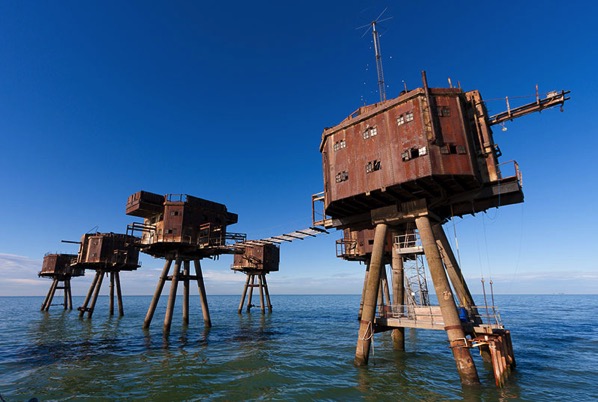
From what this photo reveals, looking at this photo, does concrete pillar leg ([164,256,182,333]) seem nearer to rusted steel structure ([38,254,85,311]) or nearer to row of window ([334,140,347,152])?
row of window ([334,140,347,152])

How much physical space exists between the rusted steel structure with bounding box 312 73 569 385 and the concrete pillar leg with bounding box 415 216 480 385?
39mm

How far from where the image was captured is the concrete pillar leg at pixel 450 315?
40.9 ft

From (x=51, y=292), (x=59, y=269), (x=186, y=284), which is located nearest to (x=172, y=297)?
(x=186, y=284)

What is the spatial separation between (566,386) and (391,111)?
15.2 metres

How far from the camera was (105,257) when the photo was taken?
138ft

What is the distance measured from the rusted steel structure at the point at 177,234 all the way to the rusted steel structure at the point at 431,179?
15.1 metres

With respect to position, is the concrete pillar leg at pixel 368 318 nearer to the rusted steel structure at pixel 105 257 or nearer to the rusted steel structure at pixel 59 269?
the rusted steel structure at pixel 105 257

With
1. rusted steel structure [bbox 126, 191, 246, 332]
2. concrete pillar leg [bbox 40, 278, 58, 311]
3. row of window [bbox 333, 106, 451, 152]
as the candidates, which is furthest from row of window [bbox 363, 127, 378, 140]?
concrete pillar leg [bbox 40, 278, 58, 311]

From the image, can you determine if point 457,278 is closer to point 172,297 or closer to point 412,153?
point 412,153

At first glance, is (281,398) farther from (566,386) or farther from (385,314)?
(566,386)

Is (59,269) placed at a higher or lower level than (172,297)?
higher

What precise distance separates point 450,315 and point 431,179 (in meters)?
6.16

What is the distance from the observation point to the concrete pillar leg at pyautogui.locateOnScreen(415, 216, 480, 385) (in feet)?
40.9

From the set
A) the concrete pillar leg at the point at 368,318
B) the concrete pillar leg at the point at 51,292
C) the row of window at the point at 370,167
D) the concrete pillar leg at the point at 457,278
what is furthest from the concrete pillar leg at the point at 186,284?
the concrete pillar leg at the point at 51,292
